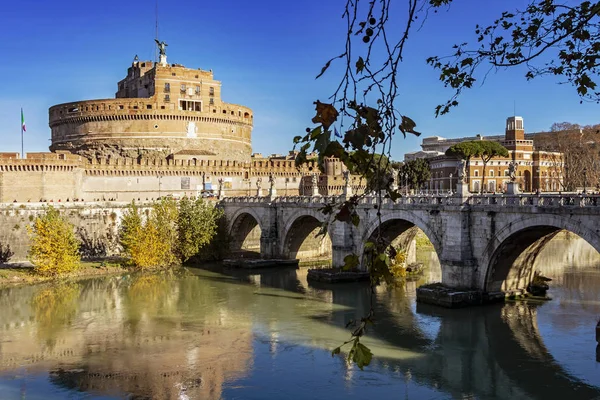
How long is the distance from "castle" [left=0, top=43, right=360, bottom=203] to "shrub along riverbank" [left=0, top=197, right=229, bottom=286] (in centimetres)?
786

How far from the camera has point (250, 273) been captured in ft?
105

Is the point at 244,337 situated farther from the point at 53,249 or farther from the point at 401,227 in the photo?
the point at 53,249

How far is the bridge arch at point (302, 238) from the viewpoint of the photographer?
3341cm

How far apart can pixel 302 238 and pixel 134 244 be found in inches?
371

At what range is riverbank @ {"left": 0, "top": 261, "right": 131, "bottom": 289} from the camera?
91.0ft

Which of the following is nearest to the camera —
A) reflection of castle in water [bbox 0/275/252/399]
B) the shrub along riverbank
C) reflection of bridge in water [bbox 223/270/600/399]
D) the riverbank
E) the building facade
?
reflection of bridge in water [bbox 223/270/600/399]

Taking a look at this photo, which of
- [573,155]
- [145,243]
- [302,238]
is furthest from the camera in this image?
[573,155]

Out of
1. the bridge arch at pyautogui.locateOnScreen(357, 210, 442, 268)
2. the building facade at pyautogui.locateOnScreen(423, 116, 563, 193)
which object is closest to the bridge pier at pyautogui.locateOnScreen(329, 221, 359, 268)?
the bridge arch at pyautogui.locateOnScreen(357, 210, 442, 268)

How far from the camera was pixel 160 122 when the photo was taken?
2042 inches

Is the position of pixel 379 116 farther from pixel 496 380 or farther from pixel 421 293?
pixel 421 293

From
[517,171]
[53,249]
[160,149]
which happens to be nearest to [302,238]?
[53,249]

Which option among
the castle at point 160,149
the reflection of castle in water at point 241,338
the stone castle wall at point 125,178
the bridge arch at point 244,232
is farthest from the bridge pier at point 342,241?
the castle at point 160,149

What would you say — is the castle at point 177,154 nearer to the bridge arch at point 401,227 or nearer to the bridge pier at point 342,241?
the bridge arch at point 401,227

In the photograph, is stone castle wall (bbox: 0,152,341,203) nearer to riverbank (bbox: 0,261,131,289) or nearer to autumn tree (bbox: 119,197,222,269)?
autumn tree (bbox: 119,197,222,269)
